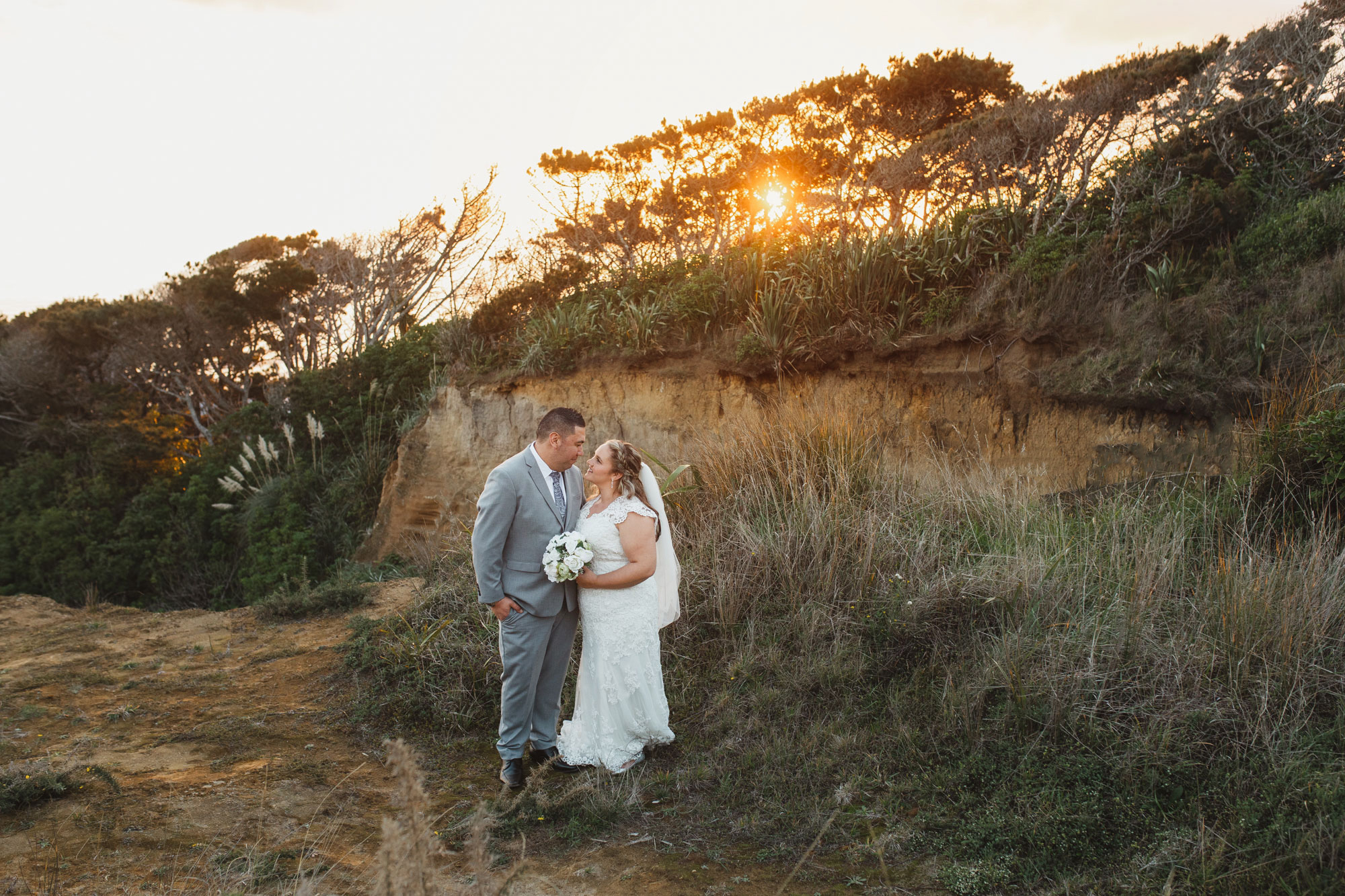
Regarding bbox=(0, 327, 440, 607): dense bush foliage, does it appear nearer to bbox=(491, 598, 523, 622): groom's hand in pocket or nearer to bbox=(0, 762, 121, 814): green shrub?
bbox=(0, 762, 121, 814): green shrub

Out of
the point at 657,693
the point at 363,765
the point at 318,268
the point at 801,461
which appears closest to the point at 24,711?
the point at 363,765

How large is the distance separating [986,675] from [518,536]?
3060 mm

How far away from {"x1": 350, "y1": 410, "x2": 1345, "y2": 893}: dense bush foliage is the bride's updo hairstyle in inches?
64.4

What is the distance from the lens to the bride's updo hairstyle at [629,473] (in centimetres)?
523

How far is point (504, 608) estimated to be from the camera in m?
4.95

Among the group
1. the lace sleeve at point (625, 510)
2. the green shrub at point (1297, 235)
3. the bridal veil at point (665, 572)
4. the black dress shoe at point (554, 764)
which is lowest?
the black dress shoe at point (554, 764)

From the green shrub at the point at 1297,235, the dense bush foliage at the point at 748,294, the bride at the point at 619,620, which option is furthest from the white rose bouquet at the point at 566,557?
the green shrub at the point at 1297,235

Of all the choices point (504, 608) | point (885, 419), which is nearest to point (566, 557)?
point (504, 608)

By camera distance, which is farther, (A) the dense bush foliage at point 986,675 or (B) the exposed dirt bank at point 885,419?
(B) the exposed dirt bank at point 885,419

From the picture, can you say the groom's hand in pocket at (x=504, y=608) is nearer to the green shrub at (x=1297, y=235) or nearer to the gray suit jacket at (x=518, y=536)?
the gray suit jacket at (x=518, y=536)

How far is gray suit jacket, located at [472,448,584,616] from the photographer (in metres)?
4.89

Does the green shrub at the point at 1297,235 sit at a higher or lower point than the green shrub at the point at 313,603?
higher

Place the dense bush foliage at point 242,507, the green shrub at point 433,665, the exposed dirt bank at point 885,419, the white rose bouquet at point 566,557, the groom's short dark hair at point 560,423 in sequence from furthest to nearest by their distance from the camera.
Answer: the dense bush foliage at point 242,507 < the exposed dirt bank at point 885,419 < the green shrub at point 433,665 < the groom's short dark hair at point 560,423 < the white rose bouquet at point 566,557

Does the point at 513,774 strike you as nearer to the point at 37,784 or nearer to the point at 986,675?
the point at 37,784
